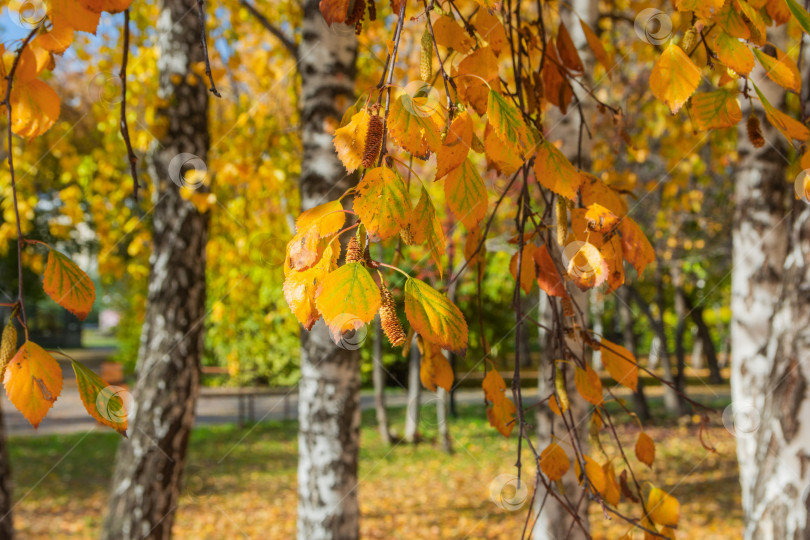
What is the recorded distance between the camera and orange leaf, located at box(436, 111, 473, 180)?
708mm

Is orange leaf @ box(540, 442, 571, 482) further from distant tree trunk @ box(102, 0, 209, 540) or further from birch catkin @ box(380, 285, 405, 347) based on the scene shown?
distant tree trunk @ box(102, 0, 209, 540)

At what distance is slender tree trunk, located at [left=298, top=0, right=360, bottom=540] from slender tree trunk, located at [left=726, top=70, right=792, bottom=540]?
1578 millimetres

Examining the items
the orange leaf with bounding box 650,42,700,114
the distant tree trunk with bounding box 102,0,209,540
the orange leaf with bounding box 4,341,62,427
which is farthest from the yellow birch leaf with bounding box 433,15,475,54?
the distant tree trunk with bounding box 102,0,209,540

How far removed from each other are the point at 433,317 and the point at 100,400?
0.41m

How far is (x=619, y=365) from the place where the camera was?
1108 mm

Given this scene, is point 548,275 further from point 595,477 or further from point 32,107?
point 32,107

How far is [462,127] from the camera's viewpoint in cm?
73

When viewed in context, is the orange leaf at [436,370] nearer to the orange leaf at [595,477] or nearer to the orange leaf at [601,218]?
the orange leaf at [595,477]

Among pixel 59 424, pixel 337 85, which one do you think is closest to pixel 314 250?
pixel 337 85

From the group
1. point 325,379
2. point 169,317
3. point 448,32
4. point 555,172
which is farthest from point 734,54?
point 169,317

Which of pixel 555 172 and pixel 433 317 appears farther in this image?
pixel 555 172

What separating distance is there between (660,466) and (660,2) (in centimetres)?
599

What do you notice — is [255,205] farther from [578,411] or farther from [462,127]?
[462,127]

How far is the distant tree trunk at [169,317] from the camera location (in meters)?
3.13
